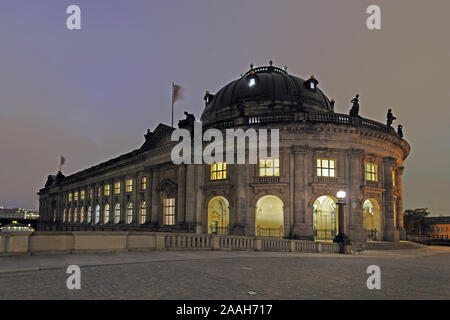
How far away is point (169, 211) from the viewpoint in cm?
4253

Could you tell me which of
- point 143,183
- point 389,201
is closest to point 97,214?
point 143,183

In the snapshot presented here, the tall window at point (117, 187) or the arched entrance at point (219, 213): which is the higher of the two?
the tall window at point (117, 187)

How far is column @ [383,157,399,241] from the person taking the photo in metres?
34.0

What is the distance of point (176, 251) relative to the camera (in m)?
19.3

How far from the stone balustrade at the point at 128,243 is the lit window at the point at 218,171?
523 inches

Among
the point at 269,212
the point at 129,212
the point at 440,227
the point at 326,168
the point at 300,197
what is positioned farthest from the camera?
the point at 440,227

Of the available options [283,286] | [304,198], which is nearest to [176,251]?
[283,286]

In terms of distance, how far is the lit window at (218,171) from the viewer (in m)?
35.2

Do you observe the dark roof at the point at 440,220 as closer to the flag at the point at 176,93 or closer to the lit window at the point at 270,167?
the flag at the point at 176,93

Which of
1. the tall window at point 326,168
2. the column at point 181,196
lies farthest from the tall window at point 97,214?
the tall window at point 326,168

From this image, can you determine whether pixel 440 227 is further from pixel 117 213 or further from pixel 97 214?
pixel 97 214

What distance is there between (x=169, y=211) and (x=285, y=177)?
53.4 ft
